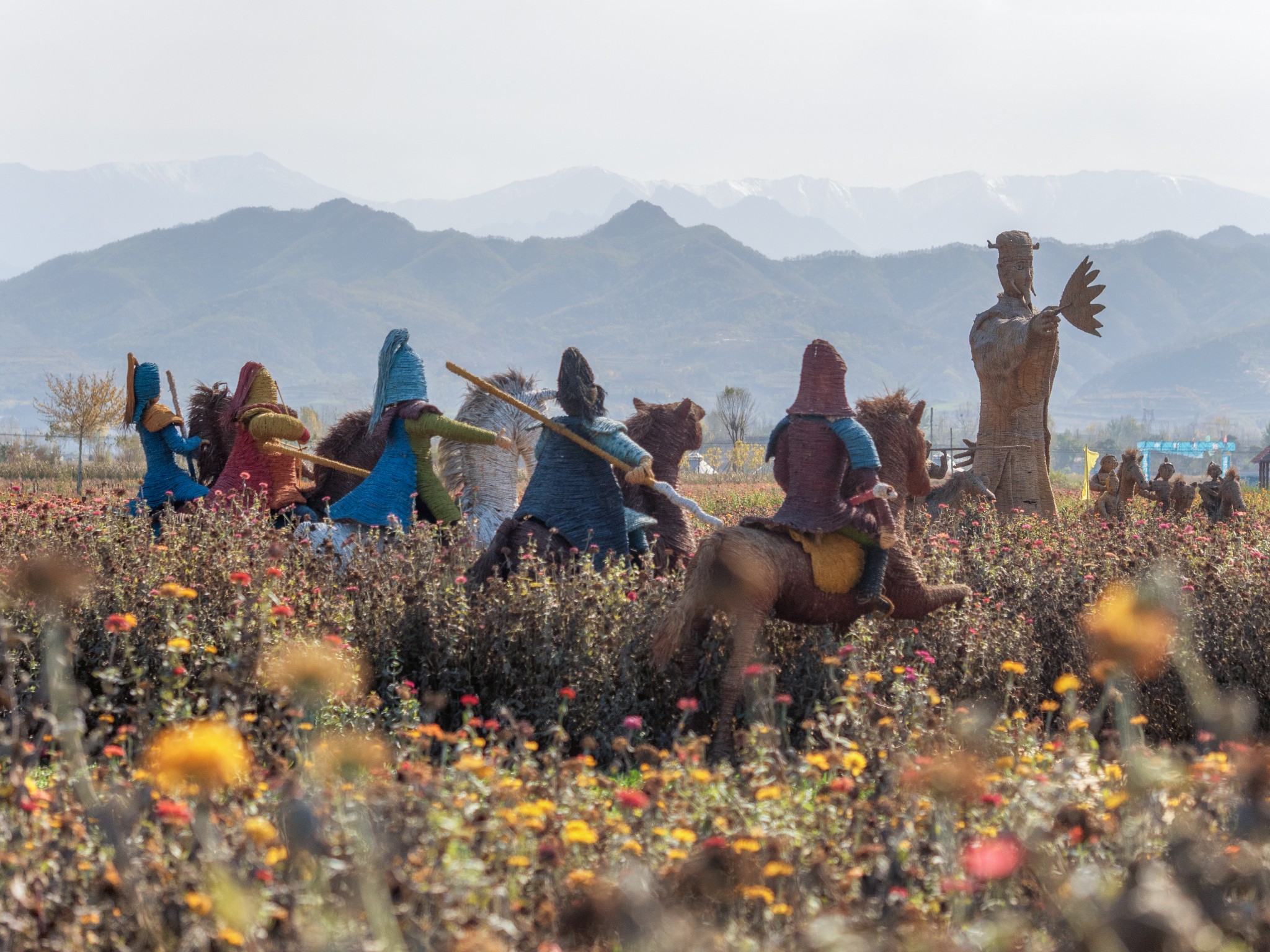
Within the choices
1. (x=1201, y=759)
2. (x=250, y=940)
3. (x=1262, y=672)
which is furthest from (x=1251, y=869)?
(x=1262, y=672)

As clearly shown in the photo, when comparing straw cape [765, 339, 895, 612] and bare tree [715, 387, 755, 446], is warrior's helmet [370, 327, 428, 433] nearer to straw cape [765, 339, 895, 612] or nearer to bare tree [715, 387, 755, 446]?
straw cape [765, 339, 895, 612]

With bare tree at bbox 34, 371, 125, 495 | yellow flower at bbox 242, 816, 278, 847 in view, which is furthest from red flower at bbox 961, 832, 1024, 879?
bare tree at bbox 34, 371, 125, 495

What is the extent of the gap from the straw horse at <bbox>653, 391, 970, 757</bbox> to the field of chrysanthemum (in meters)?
0.17

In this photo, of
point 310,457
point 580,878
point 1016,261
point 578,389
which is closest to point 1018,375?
point 1016,261

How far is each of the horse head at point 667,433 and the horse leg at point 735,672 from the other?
7.98 ft

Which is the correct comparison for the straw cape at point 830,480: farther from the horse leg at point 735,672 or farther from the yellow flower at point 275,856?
the yellow flower at point 275,856

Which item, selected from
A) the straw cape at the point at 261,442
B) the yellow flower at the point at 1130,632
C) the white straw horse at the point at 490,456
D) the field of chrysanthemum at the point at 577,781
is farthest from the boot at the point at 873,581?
the straw cape at the point at 261,442

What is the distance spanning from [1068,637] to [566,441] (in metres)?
2.83

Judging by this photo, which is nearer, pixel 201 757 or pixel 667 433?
pixel 201 757

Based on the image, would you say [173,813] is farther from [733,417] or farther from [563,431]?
[733,417]

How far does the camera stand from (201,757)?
8.50 ft

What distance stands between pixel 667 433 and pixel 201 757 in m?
5.26

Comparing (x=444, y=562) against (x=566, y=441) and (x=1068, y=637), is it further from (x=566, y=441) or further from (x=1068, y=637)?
(x=1068, y=637)

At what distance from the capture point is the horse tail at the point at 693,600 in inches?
206
